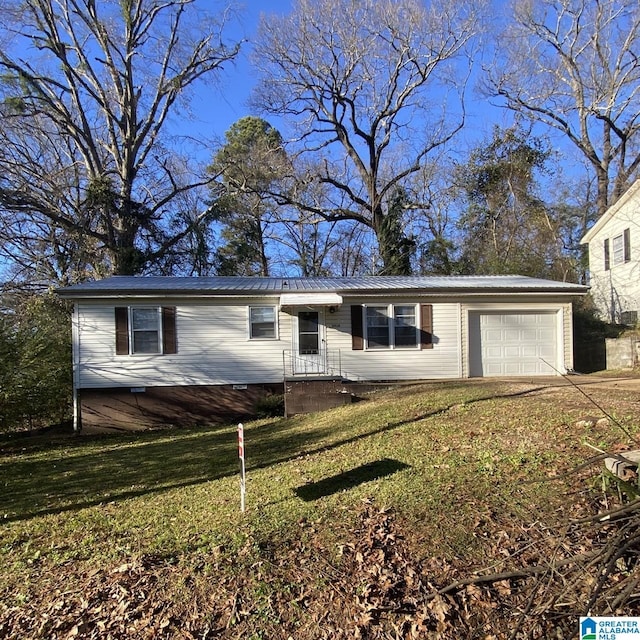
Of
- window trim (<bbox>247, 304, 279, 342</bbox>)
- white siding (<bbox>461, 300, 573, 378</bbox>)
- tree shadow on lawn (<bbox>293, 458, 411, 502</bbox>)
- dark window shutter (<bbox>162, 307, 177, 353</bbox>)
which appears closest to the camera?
tree shadow on lawn (<bbox>293, 458, 411, 502</bbox>)

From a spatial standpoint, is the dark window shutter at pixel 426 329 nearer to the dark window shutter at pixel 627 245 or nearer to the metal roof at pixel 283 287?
the metal roof at pixel 283 287

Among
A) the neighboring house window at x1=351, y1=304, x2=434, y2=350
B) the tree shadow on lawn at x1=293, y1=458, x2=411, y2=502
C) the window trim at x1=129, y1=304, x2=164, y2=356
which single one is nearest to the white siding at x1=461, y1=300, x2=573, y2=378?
the neighboring house window at x1=351, y1=304, x2=434, y2=350

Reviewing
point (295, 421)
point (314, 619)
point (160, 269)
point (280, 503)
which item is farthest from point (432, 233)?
point (314, 619)

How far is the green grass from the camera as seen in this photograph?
3.89 meters

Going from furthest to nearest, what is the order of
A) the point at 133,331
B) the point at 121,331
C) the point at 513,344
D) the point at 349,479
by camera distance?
1. the point at 513,344
2. the point at 133,331
3. the point at 121,331
4. the point at 349,479

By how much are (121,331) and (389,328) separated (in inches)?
278

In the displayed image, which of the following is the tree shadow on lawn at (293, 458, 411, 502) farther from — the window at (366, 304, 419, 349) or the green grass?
the window at (366, 304, 419, 349)

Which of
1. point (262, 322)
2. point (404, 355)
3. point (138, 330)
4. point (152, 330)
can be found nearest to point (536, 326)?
point (404, 355)

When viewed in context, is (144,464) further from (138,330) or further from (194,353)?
(138,330)

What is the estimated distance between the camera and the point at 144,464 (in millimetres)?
7520

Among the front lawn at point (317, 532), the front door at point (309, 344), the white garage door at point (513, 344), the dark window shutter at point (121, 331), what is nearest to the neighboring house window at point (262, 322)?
the front door at point (309, 344)

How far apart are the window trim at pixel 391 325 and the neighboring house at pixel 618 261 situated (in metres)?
9.97

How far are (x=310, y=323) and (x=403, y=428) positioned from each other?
5171 mm

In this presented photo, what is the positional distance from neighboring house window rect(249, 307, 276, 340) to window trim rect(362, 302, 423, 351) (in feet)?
8.12
